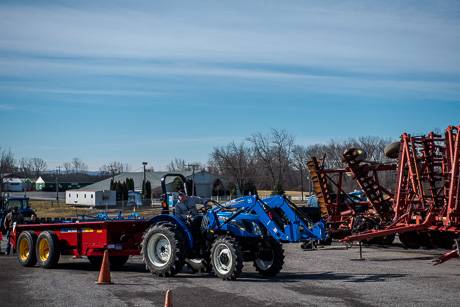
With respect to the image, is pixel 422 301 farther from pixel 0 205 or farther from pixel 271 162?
pixel 271 162

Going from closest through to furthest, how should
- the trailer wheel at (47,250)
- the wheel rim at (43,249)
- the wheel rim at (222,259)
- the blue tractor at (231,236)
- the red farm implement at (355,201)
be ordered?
1. the wheel rim at (222,259)
2. the blue tractor at (231,236)
3. the trailer wheel at (47,250)
4. the wheel rim at (43,249)
5. the red farm implement at (355,201)

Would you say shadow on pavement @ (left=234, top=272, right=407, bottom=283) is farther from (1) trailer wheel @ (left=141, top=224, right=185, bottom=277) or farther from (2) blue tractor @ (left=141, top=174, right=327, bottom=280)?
(1) trailer wheel @ (left=141, top=224, right=185, bottom=277)

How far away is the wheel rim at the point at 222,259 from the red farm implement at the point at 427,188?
4790mm

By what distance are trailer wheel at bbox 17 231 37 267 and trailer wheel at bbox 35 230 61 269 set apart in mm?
155

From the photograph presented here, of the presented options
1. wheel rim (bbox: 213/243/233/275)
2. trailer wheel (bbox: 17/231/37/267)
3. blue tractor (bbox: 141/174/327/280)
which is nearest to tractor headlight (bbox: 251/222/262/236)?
blue tractor (bbox: 141/174/327/280)

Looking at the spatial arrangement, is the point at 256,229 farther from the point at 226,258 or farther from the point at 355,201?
the point at 355,201

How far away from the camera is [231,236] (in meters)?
14.5

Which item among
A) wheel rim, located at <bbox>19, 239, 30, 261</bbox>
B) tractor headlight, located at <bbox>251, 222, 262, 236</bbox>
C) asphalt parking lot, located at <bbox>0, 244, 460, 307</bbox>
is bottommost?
asphalt parking lot, located at <bbox>0, 244, 460, 307</bbox>

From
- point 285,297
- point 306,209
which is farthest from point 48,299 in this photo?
point 306,209

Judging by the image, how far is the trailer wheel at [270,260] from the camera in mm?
14555

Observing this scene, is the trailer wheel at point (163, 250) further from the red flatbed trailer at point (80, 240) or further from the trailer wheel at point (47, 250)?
the trailer wheel at point (47, 250)

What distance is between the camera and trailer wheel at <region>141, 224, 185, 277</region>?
47.5 feet

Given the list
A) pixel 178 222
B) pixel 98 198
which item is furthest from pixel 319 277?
pixel 98 198

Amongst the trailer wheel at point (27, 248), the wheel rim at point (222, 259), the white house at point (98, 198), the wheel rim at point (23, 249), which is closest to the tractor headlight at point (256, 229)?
the wheel rim at point (222, 259)
